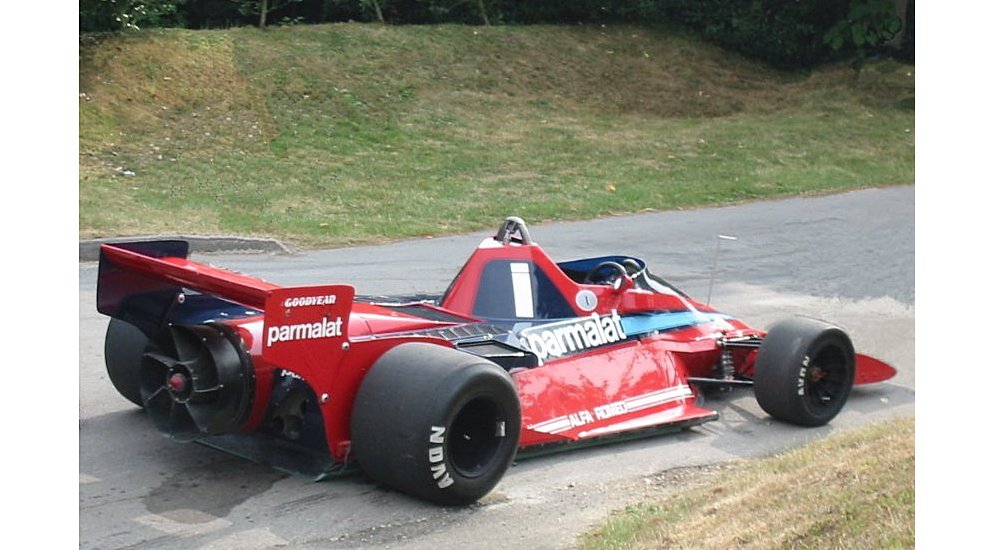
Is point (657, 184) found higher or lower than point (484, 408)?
higher

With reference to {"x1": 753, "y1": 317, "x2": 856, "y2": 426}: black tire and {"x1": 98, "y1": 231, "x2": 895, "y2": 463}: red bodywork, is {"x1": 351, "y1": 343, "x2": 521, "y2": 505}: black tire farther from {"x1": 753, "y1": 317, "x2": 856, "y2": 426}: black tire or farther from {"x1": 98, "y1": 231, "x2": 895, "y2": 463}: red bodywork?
{"x1": 753, "y1": 317, "x2": 856, "y2": 426}: black tire

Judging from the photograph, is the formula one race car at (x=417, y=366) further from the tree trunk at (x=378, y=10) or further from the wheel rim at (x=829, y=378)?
the tree trunk at (x=378, y=10)

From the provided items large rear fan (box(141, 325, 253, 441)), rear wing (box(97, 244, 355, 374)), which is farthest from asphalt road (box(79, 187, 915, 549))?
rear wing (box(97, 244, 355, 374))

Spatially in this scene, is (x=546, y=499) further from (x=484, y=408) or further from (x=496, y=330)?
(x=496, y=330)

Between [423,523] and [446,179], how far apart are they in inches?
553

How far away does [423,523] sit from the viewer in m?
6.09

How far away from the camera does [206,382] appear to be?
6.29m

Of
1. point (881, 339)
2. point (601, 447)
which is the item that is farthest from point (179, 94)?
point (601, 447)

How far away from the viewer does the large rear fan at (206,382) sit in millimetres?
6250

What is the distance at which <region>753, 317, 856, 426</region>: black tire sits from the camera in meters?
8.20

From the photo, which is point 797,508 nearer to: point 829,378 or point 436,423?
point 436,423

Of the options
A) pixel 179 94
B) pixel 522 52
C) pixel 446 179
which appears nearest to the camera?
pixel 446 179

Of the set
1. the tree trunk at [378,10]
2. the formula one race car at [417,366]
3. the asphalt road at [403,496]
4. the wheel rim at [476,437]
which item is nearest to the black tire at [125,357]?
the formula one race car at [417,366]

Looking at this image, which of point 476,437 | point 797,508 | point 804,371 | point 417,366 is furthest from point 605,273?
→ point 797,508
